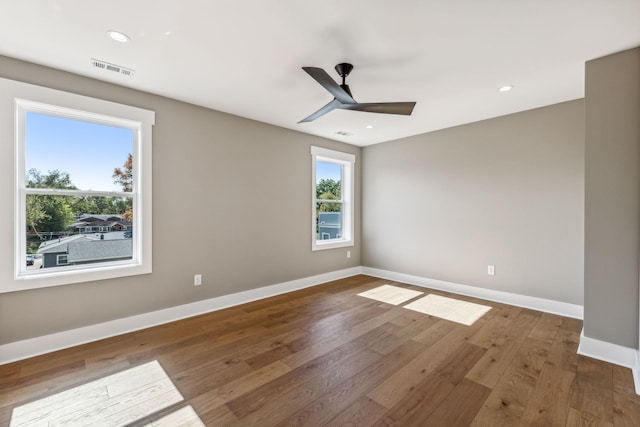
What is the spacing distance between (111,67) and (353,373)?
3.36 m

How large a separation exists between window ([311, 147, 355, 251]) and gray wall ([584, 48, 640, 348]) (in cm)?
337

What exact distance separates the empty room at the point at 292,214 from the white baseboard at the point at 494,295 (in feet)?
0.09

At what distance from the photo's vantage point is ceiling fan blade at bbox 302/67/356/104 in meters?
2.12

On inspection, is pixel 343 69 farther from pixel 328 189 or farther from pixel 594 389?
pixel 594 389

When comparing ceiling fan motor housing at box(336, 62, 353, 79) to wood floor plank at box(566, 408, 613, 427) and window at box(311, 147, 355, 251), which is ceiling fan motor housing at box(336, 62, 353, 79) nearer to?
window at box(311, 147, 355, 251)

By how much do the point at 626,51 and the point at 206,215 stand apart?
4315mm

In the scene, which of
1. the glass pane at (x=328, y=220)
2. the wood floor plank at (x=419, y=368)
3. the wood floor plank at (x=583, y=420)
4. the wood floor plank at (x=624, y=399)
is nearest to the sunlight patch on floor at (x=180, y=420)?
the wood floor plank at (x=419, y=368)

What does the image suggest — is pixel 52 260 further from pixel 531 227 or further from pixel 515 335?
pixel 531 227

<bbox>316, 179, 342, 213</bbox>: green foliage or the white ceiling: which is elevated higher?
the white ceiling

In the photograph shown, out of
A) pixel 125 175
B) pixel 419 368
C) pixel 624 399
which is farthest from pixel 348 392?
pixel 125 175

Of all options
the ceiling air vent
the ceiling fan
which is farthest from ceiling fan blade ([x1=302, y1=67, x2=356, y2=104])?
the ceiling air vent

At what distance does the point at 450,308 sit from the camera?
3732 millimetres

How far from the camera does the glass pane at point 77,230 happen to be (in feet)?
8.64

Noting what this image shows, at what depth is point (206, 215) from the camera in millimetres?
3627
